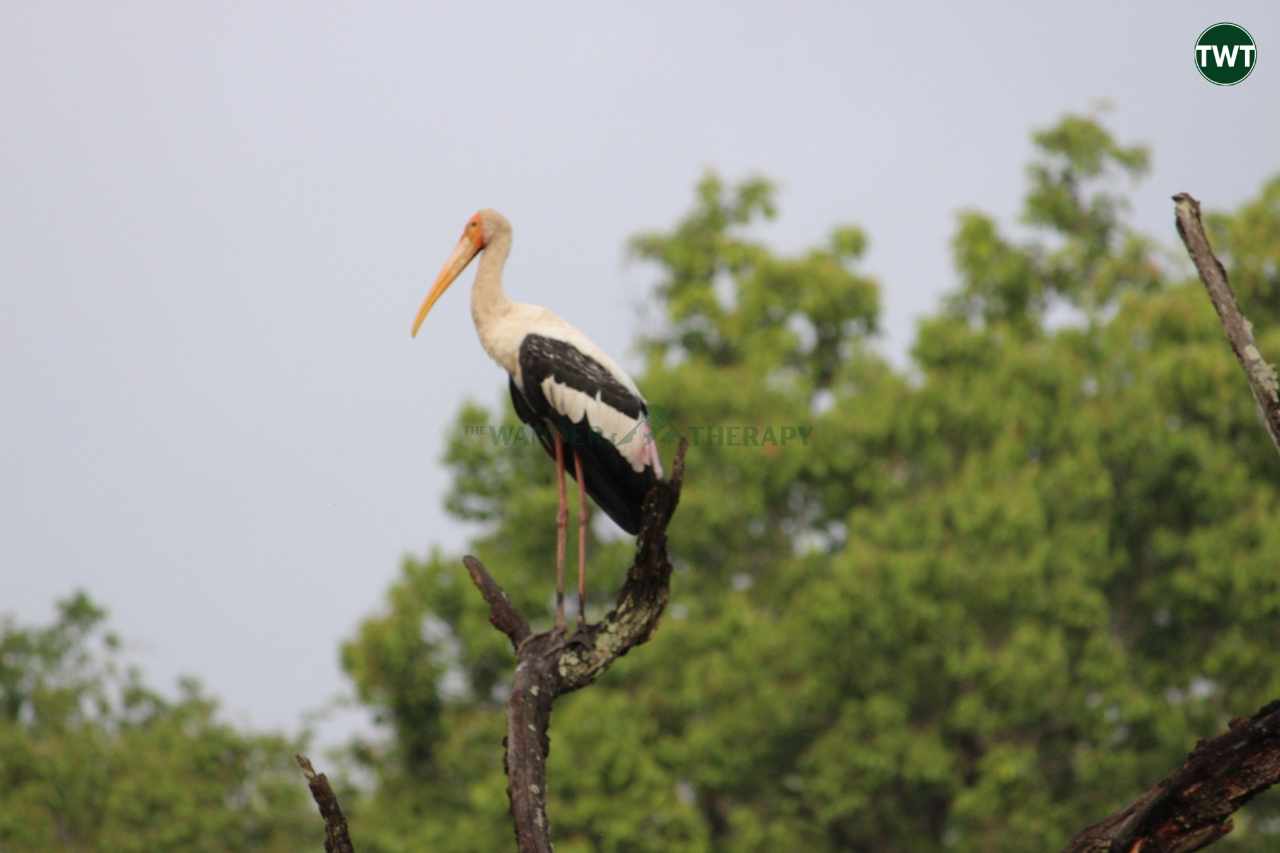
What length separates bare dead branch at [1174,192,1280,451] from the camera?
232 inches

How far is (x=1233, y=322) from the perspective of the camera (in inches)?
234

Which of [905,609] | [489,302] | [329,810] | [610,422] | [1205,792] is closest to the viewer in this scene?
[1205,792]

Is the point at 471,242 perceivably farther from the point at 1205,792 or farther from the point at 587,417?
the point at 1205,792

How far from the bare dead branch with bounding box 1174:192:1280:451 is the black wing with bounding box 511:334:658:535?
3.45m

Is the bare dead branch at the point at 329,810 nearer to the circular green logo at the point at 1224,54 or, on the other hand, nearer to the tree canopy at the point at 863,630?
the circular green logo at the point at 1224,54

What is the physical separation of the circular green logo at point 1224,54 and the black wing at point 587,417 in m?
6.57

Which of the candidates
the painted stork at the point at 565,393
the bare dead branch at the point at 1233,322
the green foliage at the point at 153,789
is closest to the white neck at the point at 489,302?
the painted stork at the point at 565,393

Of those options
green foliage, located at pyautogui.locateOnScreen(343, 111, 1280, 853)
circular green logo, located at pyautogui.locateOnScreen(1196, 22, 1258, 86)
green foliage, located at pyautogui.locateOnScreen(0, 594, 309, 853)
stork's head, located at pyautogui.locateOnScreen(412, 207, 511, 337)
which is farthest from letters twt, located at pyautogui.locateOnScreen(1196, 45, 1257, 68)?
green foliage, located at pyautogui.locateOnScreen(0, 594, 309, 853)

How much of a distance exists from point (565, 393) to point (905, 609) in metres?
16.0

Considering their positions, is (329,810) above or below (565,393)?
below

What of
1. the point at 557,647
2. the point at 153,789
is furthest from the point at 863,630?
the point at 557,647

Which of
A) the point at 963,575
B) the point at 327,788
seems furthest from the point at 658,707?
the point at 327,788

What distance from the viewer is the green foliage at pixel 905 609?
24.5m

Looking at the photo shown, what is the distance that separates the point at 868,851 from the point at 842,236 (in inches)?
485
